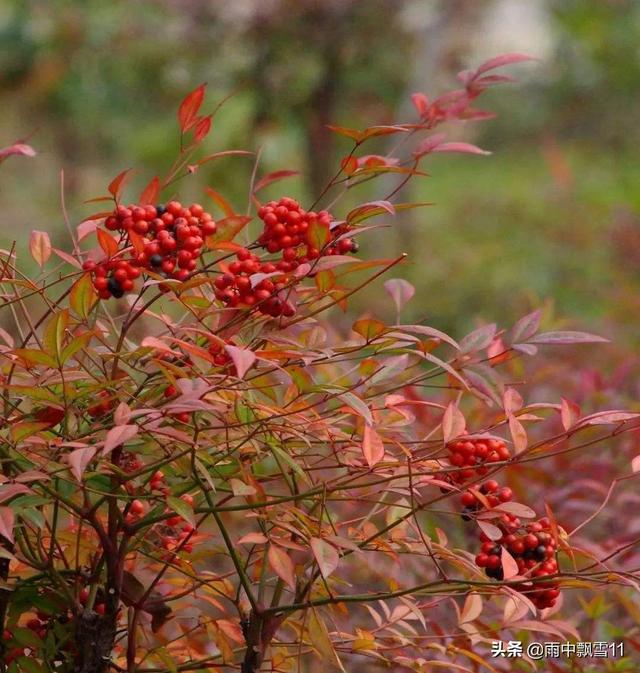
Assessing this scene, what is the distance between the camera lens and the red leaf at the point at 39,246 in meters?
1.09

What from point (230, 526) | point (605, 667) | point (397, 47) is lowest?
point (605, 667)

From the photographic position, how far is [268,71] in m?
6.05

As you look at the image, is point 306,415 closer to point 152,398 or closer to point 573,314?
point 152,398

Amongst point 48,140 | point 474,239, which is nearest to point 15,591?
point 474,239

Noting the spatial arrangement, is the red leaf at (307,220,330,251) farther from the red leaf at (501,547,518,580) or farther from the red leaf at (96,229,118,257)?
the red leaf at (501,547,518,580)

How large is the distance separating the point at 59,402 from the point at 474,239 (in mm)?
5382

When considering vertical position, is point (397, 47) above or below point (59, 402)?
above

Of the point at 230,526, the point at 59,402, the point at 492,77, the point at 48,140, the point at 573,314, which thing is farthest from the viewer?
the point at 48,140

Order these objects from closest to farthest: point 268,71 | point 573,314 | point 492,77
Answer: point 492,77 → point 573,314 → point 268,71

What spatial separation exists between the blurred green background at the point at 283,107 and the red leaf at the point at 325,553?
148 inches

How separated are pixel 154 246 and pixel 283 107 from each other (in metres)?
5.37

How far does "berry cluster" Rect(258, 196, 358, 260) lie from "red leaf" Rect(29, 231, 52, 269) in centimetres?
25

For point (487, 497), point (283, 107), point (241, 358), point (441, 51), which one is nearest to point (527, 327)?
point (487, 497)

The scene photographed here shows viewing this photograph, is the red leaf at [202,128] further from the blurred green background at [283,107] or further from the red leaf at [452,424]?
the blurred green background at [283,107]
